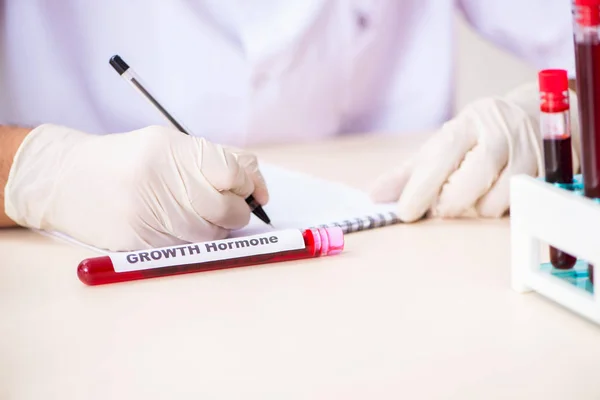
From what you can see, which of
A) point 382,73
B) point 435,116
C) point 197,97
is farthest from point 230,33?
point 435,116

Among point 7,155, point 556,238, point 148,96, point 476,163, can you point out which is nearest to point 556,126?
point 556,238

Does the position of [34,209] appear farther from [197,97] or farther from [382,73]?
[382,73]

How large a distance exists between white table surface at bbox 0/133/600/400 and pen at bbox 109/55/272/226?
0.13 meters

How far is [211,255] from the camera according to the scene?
1058 millimetres

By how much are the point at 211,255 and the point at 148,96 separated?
0.84 feet

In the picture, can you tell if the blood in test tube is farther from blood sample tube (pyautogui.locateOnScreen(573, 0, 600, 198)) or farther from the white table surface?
the white table surface

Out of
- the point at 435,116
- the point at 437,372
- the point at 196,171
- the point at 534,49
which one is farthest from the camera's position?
the point at 435,116

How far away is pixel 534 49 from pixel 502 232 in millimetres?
585

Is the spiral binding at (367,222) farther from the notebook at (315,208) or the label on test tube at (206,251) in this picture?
the label on test tube at (206,251)

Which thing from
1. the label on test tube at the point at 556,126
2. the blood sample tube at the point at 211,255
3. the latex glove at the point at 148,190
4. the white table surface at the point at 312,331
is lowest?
the white table surface at the point at 312,331

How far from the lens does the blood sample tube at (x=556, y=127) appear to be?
882 mm

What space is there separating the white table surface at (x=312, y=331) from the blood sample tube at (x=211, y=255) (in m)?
0.01

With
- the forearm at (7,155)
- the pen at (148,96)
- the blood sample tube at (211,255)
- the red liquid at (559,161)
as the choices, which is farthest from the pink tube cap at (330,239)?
the forearm at (7,155)

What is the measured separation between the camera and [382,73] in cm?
180
